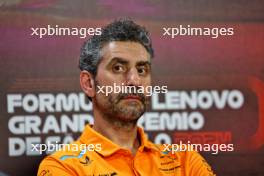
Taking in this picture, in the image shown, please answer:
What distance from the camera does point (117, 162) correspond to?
1720mm

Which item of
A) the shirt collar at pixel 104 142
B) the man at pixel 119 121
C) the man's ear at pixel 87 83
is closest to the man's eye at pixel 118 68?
the man at pixel 119 121

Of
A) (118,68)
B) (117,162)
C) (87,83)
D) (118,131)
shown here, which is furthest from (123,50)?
(117,162)

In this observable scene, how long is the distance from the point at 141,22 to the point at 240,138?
682mm

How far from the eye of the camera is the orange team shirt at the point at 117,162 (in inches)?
64.5

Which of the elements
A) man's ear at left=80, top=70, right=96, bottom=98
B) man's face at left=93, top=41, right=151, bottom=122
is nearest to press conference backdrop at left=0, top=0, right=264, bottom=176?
man's ear at left=80, top=70, right=96, bottom=98

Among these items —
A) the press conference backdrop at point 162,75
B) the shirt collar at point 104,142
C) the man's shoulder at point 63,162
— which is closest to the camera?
the man's shoulder at point 63,162

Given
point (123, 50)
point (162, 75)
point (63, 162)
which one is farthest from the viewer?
point (162, 75)

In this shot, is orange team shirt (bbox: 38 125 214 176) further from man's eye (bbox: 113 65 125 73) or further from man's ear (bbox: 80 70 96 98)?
man's eye (bbox: 113 65 125 73)

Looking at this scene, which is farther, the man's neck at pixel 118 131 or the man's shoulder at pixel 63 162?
the man's neck at pixel 118 131

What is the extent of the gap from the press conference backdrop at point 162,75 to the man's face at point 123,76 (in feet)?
0.85

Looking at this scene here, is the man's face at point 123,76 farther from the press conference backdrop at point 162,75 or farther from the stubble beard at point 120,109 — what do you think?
the press conference backdrop at point 162,75

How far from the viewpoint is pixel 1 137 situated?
6.42 feet

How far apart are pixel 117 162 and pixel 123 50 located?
1.38ft

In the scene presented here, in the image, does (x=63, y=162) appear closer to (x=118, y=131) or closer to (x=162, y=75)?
(x=118, y=131)
